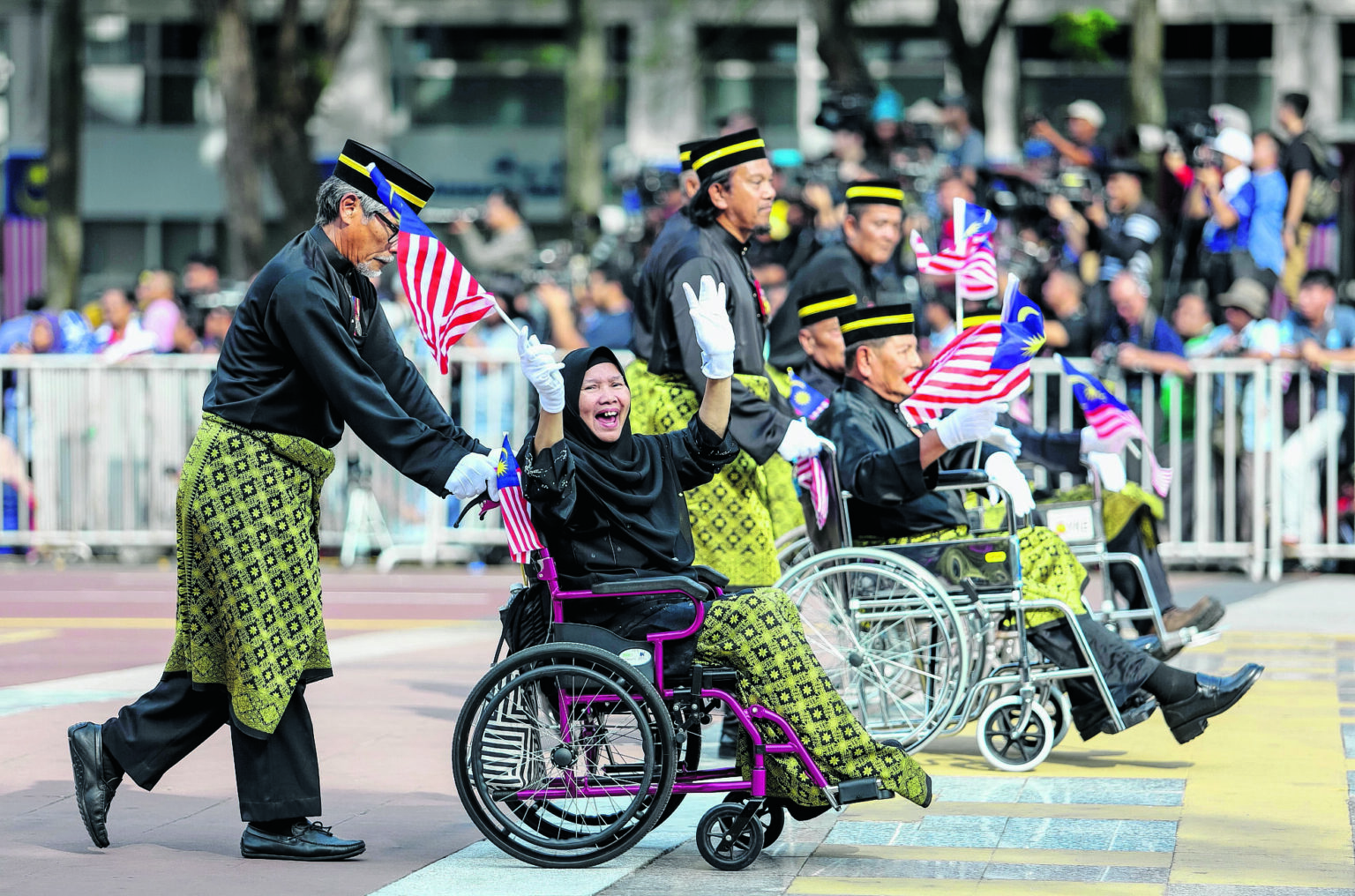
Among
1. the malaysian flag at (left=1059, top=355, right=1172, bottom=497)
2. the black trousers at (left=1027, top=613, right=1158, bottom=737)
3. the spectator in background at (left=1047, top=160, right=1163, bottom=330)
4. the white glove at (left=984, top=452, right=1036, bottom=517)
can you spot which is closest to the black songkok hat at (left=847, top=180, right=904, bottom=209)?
the malaysian flag at (left=1059, top=355, right=1172, bottom=497)

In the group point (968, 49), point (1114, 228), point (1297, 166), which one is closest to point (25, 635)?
point (1114, 228)

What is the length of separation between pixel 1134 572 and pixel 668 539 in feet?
10.3

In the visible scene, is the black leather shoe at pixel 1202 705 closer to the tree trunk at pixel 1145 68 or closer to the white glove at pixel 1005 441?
the white glove at pixel 1005 441

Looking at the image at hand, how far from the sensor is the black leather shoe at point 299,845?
553cm

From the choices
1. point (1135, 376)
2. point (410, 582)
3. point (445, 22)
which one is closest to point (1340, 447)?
point (1135, 376)

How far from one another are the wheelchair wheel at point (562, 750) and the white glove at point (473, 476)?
445 mm

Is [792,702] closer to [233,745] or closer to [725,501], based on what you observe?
[233,745]

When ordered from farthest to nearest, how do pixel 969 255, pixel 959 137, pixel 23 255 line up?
pixel 23 255, pixel 959 137, pixel 969 255

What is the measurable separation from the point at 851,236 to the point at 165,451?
7.91 metres

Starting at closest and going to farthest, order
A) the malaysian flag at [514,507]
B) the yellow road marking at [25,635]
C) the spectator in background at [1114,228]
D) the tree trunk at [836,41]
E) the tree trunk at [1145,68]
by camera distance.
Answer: the malaysian flag at [514,507]
the yellow road marking at [25,635]
the spectator in background at [1114,228]
the tree trunk at [1145,68]
the tree trunk at [836,41]

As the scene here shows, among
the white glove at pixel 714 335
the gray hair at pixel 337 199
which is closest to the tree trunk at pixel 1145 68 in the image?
the white glove at pixel 714 335

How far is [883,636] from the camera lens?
6.84 metres

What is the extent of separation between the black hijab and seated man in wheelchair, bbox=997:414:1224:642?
2.42 metres

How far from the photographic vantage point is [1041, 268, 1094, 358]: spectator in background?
13.1 meters
